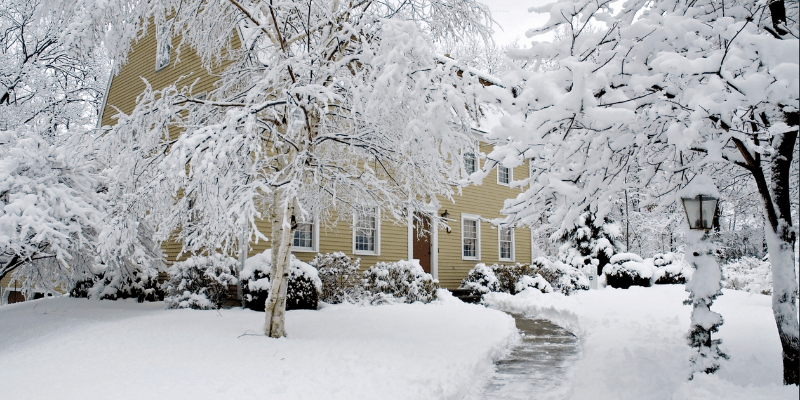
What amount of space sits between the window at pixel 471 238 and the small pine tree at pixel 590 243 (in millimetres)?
3740

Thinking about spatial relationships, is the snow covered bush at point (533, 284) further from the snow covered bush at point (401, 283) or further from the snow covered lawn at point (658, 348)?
the snow covered bush at point (401, 283)

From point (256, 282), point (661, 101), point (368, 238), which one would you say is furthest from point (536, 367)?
point (368, 238)

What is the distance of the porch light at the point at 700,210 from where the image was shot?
5332mm

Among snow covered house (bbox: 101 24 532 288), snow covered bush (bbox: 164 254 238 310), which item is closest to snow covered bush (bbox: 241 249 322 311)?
snow covered bush (bbox: 164 254 238 310)

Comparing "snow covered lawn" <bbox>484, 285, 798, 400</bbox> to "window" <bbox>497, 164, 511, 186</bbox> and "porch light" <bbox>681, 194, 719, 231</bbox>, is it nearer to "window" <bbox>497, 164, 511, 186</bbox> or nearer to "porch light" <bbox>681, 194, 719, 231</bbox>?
"porch light" <bbox>681, 194, 719, 231</bbox>

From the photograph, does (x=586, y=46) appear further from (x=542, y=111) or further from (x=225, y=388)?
(x=225, y=388)

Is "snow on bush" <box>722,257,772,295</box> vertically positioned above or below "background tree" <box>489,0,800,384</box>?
below

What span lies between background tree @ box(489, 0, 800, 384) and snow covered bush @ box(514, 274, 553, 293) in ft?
36.3

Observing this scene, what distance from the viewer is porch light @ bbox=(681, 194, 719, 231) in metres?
5.33

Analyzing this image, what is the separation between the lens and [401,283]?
1338 centimetres

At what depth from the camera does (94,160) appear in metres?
9.95

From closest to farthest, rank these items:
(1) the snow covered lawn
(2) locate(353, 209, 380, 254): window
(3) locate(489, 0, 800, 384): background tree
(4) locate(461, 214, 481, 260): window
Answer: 1. (3) locate(489, 0, 800, 384): background tree
2. (1) the snow covered lawn
3. (2) locate(353, 209, 380, 254): window
4. (4) locate(461, 214, 481, 260): window

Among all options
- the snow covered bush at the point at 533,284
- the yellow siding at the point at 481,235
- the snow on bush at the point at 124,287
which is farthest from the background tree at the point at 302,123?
the snow covered bush at the point at 533,284

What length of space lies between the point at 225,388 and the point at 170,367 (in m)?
1.16
